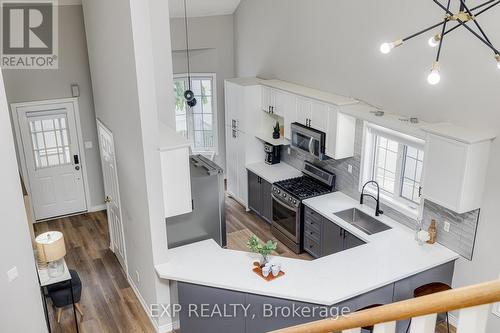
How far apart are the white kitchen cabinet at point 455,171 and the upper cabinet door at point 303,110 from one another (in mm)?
2147

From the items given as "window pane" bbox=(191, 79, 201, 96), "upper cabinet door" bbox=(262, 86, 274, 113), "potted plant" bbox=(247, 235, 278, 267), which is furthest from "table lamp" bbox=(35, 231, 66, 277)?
"window pane" bbox=(191, 79, 201, 96)

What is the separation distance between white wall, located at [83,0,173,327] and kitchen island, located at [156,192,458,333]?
488mm

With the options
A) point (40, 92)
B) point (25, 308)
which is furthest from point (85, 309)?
point (40, 92)

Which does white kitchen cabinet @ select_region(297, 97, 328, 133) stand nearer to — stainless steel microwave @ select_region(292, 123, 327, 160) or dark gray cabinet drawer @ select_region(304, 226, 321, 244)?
stainless steel microwave @ select_region(292, 123, 327, 160)

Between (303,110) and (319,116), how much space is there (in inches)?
15.8

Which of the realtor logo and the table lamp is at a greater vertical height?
the realtor logo

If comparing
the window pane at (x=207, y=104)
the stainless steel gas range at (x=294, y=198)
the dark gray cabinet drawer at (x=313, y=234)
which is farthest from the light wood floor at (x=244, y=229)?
the window pane at (x=207, y=104)

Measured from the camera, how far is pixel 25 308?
4.39m

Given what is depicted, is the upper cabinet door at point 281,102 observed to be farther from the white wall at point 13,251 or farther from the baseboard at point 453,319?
the white wall at point 13,251

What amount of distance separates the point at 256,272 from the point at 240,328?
0.58 meters

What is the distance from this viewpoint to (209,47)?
8.70 metres

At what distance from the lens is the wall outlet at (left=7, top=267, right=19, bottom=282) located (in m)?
4.18

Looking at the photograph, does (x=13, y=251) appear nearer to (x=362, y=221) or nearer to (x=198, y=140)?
(x=362, y=221)

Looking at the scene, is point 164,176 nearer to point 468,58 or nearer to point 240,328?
point 240,328
